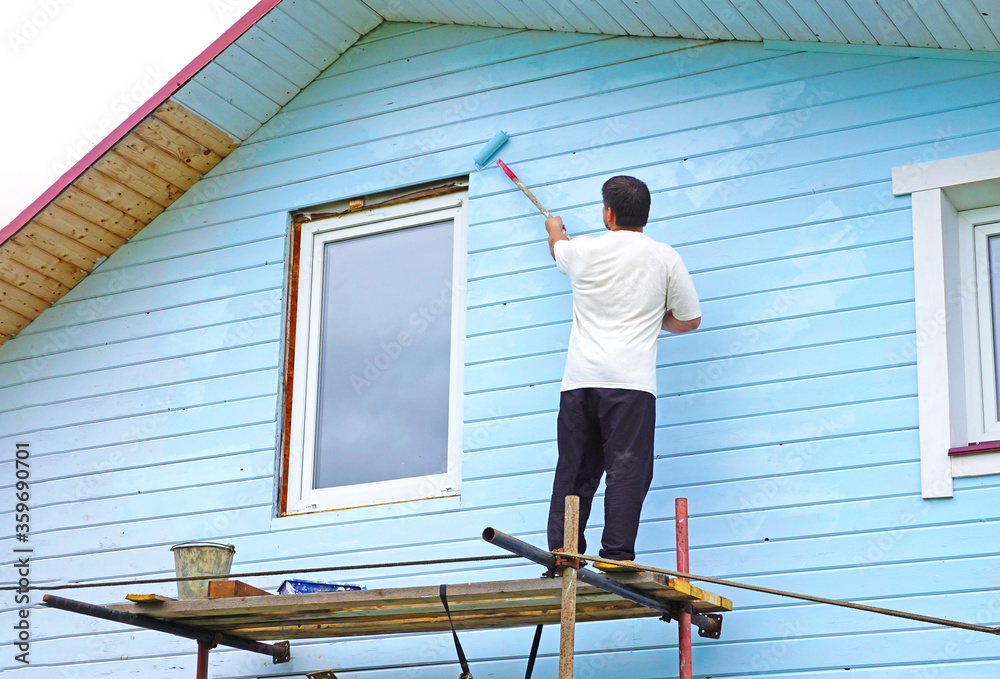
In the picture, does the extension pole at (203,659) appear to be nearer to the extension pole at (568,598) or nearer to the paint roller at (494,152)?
the extension pole at (568,598)

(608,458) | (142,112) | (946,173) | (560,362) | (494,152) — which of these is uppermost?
(142,112)

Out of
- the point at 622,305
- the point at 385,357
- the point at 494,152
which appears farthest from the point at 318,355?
the point at 622,305

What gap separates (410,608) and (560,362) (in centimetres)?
136

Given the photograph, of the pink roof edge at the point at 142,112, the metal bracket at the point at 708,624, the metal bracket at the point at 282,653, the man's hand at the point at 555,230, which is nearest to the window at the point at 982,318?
the metal bracket at the point at 708,624

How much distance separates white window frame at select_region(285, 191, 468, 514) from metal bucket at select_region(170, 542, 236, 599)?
0.77m

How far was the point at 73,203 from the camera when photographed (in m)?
6.96

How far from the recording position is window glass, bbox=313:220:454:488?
6.37m

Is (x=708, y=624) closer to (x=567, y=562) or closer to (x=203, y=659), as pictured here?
(x=567, y=562)

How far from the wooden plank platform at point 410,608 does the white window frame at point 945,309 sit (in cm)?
103

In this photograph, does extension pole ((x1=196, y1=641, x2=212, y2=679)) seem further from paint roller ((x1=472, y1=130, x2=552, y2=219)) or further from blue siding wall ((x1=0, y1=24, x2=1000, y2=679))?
paint roller ((x1=472, y1=130, x2=552, y2=219))

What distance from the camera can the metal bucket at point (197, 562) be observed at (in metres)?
5.56

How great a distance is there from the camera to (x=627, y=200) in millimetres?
5328

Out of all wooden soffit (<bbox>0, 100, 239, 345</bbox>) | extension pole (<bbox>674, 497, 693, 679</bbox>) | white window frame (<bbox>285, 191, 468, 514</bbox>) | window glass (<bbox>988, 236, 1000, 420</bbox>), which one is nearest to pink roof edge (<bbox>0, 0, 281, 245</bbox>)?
wooden soffit (<bbox>0, 100, 239, 345</bbox>)

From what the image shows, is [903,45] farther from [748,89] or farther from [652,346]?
[652,346]
